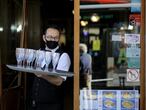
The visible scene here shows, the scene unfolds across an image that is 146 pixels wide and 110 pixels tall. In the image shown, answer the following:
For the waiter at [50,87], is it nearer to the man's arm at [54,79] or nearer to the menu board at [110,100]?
the man's arm at [54,79]

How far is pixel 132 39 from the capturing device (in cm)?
466

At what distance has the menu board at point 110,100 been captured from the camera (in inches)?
181

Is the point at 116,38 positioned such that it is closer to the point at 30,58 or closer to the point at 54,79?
the point at 54,79

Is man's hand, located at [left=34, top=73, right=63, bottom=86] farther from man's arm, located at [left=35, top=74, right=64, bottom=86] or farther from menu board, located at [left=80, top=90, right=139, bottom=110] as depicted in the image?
menu board, located at [left=80, top=90, right=139, bottom=110]

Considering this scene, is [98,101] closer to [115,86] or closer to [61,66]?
[115,86]

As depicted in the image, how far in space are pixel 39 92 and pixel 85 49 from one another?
2.67 feet

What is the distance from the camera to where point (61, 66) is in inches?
179

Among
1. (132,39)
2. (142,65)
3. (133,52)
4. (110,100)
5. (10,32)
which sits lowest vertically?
(110,100)

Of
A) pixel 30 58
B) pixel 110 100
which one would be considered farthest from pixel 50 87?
pixel 110 100

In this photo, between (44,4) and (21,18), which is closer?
(21,18)

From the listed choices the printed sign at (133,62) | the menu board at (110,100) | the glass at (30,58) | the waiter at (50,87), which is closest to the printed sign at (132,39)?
the printed sign at (133,62)

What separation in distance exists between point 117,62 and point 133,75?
34 centimetres

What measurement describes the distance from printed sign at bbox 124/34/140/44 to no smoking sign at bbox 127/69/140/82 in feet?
1.17

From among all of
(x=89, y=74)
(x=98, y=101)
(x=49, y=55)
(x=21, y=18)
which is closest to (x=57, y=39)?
(x=49, y=55)
